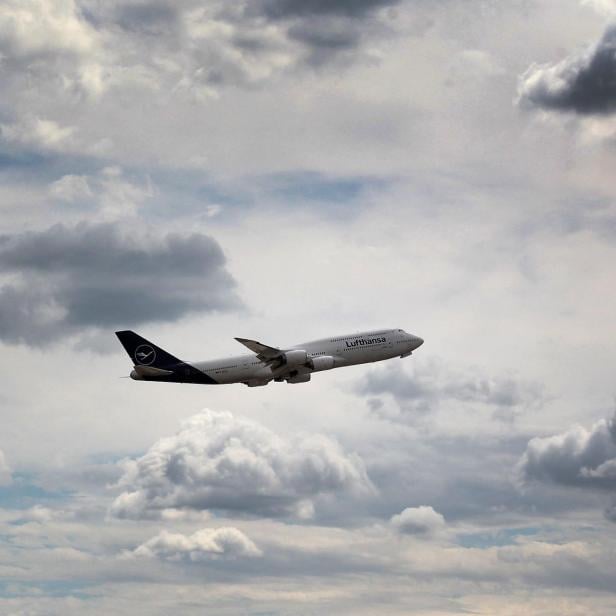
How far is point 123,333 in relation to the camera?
158500mm

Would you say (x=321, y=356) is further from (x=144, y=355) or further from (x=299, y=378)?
(x=144, y=355)

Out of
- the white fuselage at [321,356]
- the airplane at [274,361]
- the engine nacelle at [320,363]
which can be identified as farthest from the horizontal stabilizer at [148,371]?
the engine nacelle at [320,363]

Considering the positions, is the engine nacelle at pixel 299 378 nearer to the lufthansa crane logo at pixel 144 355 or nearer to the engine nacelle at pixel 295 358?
the engine nacelle at pixel 295 358

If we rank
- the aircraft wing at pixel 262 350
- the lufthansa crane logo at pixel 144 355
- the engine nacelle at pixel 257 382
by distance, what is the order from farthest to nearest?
the lufthansa crane logo at pixel 144 355 < the engine nacelle at pixel 257 382 < the aircraft wing at pixel 262 350

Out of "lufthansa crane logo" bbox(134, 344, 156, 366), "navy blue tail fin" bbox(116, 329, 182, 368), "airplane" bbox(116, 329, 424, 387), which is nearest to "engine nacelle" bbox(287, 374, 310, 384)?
"airplane" bbox(116, 329, 424, 387)

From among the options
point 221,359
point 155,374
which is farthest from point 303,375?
point 155,374

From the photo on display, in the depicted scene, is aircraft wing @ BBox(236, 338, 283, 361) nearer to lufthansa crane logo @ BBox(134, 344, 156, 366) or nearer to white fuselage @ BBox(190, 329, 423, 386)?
white fuselage @ BBox(190, 329, 423, 386)

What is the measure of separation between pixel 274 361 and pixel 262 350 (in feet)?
13.0

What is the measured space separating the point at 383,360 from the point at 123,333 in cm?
A: 5145

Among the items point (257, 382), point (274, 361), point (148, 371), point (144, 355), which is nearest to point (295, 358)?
point (274, 361)

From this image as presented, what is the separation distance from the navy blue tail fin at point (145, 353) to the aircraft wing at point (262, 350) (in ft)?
58.8

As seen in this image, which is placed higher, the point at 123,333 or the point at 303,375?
the point at 123,333

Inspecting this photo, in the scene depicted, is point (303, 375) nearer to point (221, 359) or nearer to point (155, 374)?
point (221, 359)

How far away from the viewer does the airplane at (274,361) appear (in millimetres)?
148375
